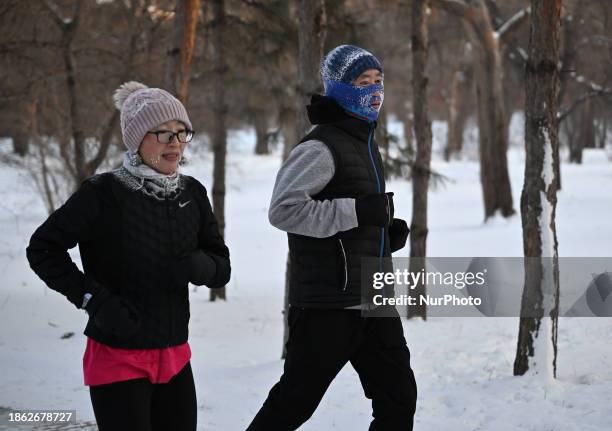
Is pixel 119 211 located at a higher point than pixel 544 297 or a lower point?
higher

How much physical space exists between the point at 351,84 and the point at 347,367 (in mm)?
3516

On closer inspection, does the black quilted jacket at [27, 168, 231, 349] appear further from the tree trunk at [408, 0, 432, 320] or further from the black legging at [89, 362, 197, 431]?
the tree trunk at [408, 0, 432, 320]

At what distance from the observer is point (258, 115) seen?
49.3 feet

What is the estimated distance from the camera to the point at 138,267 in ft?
9.56

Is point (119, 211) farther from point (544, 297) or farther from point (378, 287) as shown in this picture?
point (544, 297)

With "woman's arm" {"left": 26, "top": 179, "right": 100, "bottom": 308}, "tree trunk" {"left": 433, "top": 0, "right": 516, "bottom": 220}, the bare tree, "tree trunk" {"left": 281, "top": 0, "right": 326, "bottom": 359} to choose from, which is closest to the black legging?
"woman's arm" {"left": 26, "top": 179, "right": 100, "bottom": 308}

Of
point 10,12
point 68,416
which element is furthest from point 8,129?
point 68,416

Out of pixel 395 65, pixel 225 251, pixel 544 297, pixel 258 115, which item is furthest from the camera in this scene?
pixel 395 65

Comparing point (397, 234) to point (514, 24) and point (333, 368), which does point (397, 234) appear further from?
point (514, 24)

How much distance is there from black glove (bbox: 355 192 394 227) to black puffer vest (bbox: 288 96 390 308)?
0.21 ft

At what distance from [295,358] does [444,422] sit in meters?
1.99

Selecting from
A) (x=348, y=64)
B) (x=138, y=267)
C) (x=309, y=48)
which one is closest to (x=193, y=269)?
(x=138, y=267)

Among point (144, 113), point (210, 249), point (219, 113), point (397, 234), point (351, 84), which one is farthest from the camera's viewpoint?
point (219, 113)

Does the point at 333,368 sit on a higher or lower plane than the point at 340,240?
lower
